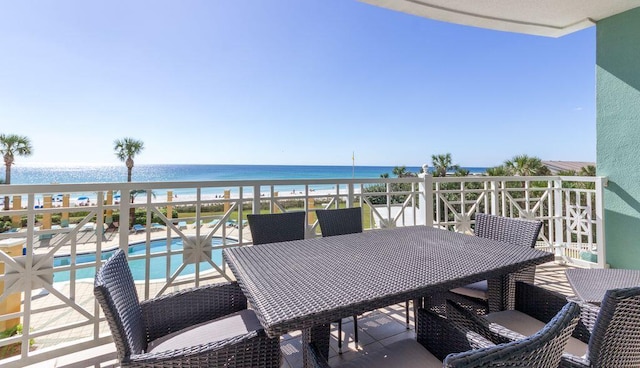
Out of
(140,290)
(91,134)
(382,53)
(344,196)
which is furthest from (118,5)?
(91,134)

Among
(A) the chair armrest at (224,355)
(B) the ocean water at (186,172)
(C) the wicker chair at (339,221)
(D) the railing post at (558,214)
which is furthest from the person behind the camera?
(B) the ocean water at (186,172)

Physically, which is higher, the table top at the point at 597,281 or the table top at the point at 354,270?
the table top at the point at 354,270

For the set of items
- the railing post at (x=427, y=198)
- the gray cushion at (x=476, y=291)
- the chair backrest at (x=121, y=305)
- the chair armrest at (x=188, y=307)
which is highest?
the railing post at (x=427, y=198)

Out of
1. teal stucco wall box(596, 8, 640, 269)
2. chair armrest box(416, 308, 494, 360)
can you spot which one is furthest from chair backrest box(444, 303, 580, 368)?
teal stucco wall box(596, 8, 640, 269)

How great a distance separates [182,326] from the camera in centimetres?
144

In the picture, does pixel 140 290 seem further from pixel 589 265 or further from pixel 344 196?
pixel 589 265

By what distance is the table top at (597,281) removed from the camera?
5.04 feet

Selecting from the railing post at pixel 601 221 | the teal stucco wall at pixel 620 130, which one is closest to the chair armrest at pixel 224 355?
the railing post at pixel 601 221

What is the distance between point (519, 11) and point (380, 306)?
14.3ft

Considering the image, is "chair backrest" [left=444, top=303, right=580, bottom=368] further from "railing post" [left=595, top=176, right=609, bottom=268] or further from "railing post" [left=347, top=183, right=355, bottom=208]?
"railing post" [left=595, top=176, right=609, bottom=268]

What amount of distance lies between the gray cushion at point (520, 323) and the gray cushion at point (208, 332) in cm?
131

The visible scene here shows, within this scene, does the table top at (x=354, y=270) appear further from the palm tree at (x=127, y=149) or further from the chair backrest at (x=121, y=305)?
the palm tree at (x=127, y=149)

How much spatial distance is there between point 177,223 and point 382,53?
31.7 ft

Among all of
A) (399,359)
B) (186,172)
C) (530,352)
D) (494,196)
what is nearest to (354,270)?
(399,359)
